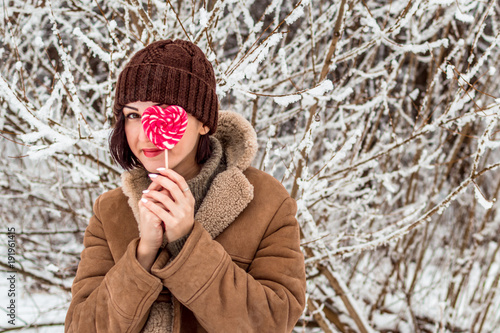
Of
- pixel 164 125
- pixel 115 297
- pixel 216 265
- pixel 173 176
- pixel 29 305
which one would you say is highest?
pixel 164 125

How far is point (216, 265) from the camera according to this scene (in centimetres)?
121

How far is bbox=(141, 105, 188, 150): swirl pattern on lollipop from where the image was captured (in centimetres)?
124

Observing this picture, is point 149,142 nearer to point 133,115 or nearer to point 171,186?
point 133,115

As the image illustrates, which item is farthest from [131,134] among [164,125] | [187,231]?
[187,231]

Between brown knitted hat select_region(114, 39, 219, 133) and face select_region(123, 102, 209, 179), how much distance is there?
0.03 meters

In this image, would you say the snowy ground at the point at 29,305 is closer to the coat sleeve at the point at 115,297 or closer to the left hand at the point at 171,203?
the coat sleeve at the point at 115,297

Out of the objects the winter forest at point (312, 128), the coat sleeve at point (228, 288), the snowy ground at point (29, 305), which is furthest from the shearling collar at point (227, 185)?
the snowy ground at point (29, 305)

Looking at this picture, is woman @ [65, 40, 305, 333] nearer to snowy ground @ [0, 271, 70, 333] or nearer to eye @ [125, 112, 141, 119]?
eye @ [125, 112, 141, 119]

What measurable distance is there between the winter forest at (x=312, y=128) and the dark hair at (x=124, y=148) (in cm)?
48

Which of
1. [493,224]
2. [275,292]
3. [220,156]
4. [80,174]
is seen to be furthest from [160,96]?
[493,224]

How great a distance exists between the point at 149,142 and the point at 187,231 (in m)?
0.33

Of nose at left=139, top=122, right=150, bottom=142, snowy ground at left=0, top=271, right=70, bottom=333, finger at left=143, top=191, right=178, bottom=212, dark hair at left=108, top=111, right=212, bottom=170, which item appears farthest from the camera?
snowy ground at left=0, top=271, right=70, bottom=333

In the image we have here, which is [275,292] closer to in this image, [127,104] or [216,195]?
→ [216,195]

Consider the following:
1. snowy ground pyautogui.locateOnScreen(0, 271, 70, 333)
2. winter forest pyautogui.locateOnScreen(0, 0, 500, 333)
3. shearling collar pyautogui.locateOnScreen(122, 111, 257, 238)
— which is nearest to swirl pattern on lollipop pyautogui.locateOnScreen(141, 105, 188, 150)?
shearling collar pyautogui.locateOnScreen(122, 111, 257, 238)
